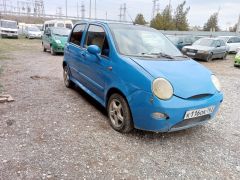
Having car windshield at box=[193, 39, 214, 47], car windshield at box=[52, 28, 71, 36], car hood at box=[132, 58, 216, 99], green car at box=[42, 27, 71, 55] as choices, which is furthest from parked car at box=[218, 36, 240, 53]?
car hood at box=[132, 58, 216, 99]

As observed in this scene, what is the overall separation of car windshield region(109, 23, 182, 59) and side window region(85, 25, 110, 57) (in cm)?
20

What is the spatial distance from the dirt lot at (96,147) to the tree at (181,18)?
1515 inches

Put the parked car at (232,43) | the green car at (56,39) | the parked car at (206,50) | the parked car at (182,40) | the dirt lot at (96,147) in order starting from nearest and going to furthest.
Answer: the dirt lot at (96,147), the green car at (56,39), the parked car at (206,50), the parked car at (182,40), the parked car at (232,43)

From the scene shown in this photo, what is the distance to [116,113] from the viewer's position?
381 cm

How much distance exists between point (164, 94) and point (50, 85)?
170 inches

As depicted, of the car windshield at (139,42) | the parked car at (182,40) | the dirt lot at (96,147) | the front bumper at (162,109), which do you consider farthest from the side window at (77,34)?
the parked car at (182,40)

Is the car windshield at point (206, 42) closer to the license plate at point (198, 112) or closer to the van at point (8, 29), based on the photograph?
the license plate at point (198, 112)

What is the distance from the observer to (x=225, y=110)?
17.4 feet

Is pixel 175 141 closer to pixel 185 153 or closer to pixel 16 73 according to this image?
pixel 185 153

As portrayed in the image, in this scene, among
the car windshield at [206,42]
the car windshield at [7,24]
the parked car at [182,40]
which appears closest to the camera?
the car windshield at [206,42]

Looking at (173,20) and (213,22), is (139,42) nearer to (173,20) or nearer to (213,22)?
(173,20)

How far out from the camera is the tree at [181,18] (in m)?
40.4

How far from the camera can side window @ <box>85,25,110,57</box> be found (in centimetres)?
408

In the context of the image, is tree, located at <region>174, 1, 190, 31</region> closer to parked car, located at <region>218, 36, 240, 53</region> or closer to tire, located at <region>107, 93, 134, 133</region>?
parked car, located at <region>218, 36, 240, 53</region>
